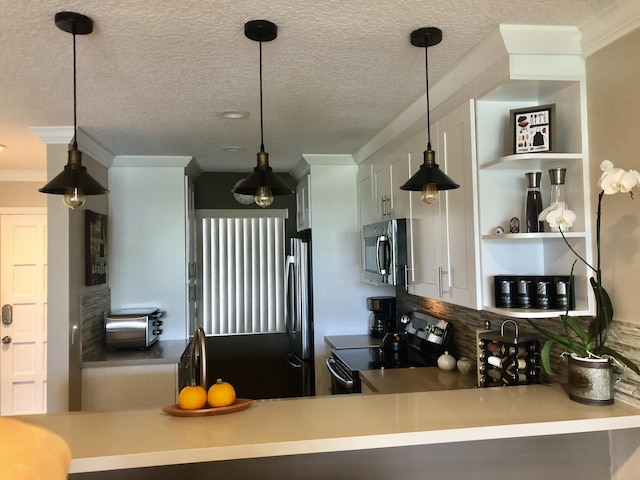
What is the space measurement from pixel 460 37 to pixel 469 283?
→ 3.41 feet

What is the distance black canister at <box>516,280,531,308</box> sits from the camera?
1998 millimetres

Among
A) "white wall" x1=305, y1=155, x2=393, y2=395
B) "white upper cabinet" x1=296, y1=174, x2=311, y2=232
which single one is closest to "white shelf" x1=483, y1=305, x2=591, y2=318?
"white wall" x1=305, y1=155, x2=393, y2=395

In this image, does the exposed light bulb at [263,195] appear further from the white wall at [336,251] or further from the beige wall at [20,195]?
the beige wall at [20,195]

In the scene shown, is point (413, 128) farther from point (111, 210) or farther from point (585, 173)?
point (111, 210)

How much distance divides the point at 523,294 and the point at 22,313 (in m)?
4.57

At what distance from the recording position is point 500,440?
5.97 ft

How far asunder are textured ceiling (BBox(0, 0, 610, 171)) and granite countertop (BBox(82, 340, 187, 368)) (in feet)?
→ 4.99

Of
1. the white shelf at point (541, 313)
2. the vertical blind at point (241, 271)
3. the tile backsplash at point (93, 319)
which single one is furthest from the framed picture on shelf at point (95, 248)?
the white shelf at point (541, 313)

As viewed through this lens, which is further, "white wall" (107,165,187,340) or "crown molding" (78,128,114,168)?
"white wall" (107,165,187,340)

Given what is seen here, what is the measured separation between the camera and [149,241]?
4.12m

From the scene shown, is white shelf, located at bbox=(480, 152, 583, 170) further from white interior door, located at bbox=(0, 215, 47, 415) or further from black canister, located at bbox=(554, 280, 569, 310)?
white interior door, located at bbox=(0, 215, 47, 415)

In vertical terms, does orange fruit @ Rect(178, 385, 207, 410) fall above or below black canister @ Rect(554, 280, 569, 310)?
below

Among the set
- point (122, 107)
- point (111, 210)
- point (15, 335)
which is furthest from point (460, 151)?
point (15, 335)

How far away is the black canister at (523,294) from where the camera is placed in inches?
78.7
